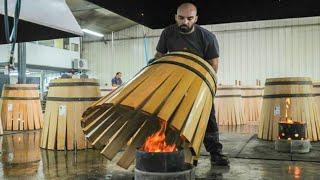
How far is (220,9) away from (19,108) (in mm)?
5532

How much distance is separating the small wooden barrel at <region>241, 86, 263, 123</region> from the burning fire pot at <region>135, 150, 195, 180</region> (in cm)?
732

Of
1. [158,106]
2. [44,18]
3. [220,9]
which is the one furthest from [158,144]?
[44,18]

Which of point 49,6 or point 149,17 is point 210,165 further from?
point 49,6

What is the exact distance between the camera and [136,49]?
863 inches

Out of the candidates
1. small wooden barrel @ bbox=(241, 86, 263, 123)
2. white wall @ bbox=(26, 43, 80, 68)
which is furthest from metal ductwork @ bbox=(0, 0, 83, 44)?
white wall @ bbox=(26, 43, 80, 68)

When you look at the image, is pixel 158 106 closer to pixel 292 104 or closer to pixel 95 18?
pixel 292 104

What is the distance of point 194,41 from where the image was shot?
3510 mm

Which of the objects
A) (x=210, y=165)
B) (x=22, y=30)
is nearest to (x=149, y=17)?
(x=22, y=30)

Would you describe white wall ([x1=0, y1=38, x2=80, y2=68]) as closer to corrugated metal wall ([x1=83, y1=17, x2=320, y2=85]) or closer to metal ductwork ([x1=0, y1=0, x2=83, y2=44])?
corrugated metal wall ([x1=83, y1=17, x2=320, y2=85])

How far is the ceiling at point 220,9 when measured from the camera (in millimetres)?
2828

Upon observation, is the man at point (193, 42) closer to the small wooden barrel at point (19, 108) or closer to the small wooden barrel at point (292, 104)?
the small wooden barrel at point (292, 104)

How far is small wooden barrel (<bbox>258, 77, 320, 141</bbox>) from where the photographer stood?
17.3 feet

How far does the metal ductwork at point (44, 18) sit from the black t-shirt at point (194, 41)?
886 mm

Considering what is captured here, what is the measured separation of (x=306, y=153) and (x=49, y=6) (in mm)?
3346
